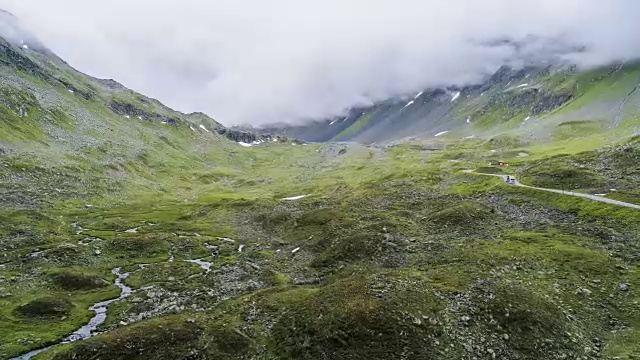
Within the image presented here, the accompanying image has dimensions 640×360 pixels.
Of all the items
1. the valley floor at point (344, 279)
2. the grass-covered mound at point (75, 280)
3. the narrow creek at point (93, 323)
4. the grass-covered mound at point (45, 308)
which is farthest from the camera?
the grass-covered mound at point (75, 280)

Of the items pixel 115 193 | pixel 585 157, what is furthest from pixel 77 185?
pixel 585 157

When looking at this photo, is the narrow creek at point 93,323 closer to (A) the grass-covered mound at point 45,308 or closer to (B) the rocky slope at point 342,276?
(B) the rocky slope at point 342,276

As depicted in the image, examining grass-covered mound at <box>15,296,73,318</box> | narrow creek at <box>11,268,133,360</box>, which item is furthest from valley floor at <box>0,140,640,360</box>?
narrow creek at <box>11,268,133,360</box>

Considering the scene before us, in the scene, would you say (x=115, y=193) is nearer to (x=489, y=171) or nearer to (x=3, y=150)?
(x=3, y=150)

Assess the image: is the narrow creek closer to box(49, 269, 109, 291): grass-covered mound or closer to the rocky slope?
the rocky slope

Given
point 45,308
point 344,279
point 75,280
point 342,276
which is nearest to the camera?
point 45,308

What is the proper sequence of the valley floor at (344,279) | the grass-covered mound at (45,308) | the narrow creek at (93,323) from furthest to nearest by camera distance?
the grass-covered mound at (45,308) → the narrow creek at (93,323) → the valley floor at (344,279)

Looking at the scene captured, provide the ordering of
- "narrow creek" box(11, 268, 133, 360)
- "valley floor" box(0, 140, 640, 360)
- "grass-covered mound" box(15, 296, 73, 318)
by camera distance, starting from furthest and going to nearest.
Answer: "grass-covered mound" box(15, 296, 73, 318) < "narrow creek" box(11, 268, 133, 360) < "valley floor" box(0, 140, 640, 360)

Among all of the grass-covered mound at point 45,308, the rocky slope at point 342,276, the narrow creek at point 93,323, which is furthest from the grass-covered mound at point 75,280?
the grass-covered mound at point 45,308

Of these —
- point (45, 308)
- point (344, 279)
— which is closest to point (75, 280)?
point (45, 308)

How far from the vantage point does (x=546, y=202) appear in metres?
86.4

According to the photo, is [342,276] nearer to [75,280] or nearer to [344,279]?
[344,279]

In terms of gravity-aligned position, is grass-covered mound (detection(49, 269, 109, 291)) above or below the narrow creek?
above

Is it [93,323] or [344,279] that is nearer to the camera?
[93,323]
